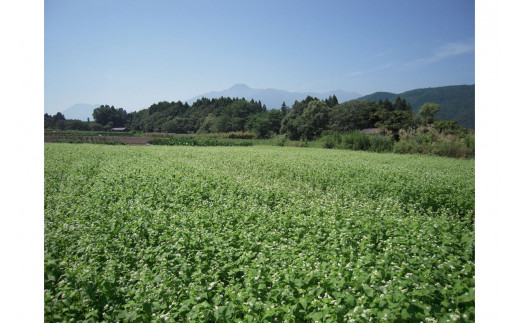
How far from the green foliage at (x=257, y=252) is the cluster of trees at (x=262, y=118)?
26.0 ft

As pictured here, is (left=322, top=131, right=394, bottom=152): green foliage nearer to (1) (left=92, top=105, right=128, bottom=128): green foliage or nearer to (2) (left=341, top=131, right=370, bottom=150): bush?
(2) (left=341, top=131, right=370, bottom=150): bush

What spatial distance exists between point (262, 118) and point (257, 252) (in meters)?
36.9

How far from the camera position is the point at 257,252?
11.8 ft

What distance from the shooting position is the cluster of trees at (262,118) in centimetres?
1852

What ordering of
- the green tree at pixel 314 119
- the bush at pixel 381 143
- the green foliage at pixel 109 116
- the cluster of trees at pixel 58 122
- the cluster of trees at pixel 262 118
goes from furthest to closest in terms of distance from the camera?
the green tree at pixel 314 119 → the cluster of trees at pixel 262 118 → the bush at pixel 381 143 → the green foliage at pixel 109 116 → the cluster of trees at pixel 58 122

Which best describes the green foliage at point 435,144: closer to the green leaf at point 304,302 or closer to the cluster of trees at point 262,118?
the cluster of trees at point 262,118

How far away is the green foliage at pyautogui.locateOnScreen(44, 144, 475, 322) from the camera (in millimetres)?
2338

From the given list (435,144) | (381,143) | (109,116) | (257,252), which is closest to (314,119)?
(381,143)

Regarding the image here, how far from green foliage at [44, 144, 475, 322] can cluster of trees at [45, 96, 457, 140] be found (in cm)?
792

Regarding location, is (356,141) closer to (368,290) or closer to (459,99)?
(459,99)

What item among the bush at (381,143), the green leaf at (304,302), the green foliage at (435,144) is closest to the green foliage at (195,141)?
the bush at (381,143)

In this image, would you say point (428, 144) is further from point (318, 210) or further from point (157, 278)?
point (157, 278)

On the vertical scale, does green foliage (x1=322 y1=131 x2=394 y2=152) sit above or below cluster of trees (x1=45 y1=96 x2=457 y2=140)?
below

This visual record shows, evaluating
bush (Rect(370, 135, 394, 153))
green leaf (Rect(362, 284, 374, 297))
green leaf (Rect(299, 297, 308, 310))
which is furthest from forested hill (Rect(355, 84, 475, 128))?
bush (Rect(370, 135, 394, 153))
